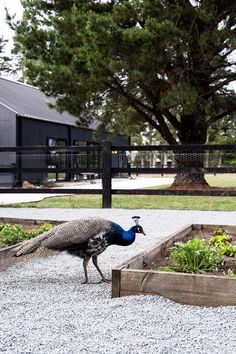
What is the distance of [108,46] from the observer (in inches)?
474

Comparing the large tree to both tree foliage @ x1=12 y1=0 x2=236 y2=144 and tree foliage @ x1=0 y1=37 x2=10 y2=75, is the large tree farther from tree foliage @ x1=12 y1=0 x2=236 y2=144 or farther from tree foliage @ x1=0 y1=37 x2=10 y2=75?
tree foliage @ x1=0 y1=37 x2=10 y2=75

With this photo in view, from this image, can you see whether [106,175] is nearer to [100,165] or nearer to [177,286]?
[177,286]

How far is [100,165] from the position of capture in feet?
63.7

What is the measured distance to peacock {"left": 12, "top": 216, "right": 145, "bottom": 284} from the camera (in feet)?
13.8

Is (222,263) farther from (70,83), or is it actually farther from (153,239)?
(70,83)

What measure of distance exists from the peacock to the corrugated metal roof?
15.5 metres

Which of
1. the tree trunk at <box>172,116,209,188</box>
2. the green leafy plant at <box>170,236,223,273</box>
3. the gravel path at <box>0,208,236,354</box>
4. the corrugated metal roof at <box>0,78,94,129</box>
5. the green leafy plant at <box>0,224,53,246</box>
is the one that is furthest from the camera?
the corrugated metal roof at <box>0,78,94,129</box>

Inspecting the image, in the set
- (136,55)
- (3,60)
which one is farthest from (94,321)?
(3,60)

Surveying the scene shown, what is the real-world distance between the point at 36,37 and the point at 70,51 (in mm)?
1416

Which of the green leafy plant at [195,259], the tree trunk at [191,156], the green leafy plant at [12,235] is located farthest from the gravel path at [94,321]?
the tree trunk at [191,156]

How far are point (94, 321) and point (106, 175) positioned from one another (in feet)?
25.0

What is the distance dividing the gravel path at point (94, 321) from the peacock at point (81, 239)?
0.31 m

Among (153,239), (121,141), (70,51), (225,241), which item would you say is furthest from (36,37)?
(121,141)

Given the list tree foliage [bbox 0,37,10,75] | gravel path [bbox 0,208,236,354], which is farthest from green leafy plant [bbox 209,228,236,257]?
tree foliage [bbox 0,37,10,75]
